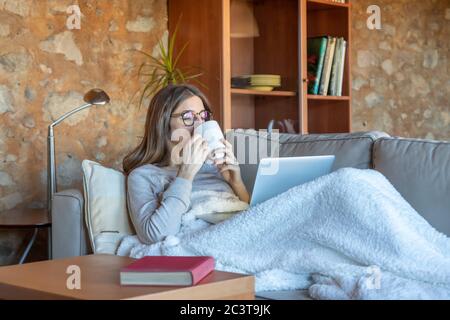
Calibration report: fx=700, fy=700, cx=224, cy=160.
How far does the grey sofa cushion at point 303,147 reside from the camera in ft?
7.36

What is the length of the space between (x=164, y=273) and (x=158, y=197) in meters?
0.79

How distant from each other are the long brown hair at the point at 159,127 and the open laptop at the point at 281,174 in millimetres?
328

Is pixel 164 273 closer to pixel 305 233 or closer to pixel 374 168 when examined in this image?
pixel 305 233

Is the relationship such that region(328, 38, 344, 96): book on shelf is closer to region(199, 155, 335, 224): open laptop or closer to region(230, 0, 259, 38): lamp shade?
region(230, 0, 259, 38): lamp shade

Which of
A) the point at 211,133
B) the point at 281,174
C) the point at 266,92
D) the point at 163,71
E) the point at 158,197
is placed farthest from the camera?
the point at 266,92

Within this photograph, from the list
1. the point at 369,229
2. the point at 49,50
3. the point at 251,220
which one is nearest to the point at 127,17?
the point at 49,50

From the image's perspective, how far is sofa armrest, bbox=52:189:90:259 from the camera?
216 centimetres

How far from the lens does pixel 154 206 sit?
2.09 m

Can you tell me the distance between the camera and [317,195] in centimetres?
182

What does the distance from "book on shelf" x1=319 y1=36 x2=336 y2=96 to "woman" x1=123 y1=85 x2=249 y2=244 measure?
146cm

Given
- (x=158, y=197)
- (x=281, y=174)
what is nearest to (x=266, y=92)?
(x=158, y=197)

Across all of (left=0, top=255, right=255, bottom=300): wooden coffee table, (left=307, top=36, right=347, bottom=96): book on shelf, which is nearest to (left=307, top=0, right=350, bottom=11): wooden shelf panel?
(left=307, top=36, right=347, bottom=96): book on shelf

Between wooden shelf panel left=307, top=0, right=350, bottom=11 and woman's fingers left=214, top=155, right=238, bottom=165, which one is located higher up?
wooden shelf panel left=307, top=0, right=350, bottom=11
